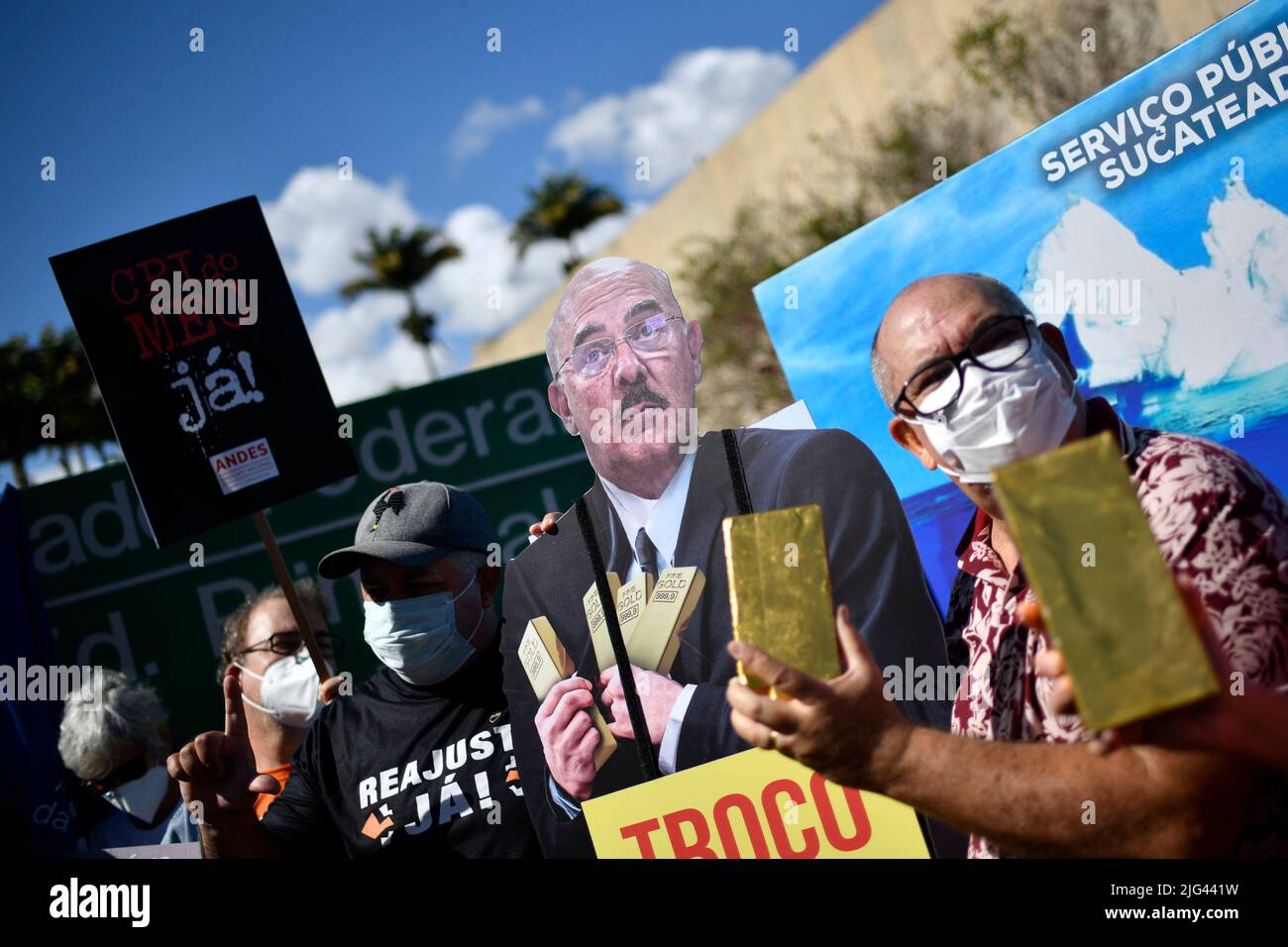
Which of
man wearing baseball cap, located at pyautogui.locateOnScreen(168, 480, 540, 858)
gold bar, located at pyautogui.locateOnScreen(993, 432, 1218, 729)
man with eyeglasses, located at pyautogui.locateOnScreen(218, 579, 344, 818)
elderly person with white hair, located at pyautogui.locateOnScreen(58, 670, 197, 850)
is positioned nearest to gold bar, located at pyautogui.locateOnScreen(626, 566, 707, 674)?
man wearing baseball cap, located at pyautogui.locateOnScreen(168, 480, 540, 858)

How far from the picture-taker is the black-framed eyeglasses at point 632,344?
9.02ft

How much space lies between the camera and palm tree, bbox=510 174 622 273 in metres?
29.7

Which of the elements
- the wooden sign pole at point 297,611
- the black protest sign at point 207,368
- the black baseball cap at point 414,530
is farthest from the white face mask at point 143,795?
the black baseball cap at point 414,530

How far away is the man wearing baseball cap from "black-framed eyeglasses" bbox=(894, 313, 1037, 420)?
1542 millimetres

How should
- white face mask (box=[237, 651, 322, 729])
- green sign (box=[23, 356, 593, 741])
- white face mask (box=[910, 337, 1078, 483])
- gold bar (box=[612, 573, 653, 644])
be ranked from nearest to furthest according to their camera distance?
1. white face mask (box=[910, 337, 1078, 483])
2. gold bar (box=[612, 573, 653, 644])
3. white face mask (box=[237, 651, 322, 729])
4. green sign (box=[23, 356, 593, 741])

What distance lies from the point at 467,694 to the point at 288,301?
1.53m

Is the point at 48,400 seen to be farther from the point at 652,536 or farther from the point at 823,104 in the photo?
the point at 652,536

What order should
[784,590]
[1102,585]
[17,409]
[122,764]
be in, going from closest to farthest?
[1102,585] → [784,590] → [122,764] → [17,409]

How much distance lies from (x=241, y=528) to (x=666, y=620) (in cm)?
447

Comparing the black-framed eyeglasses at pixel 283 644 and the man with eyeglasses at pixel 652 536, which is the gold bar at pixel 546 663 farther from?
the black-framed eyeglasses at pixel 283 644

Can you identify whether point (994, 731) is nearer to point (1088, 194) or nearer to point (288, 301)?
point (1088, 194)

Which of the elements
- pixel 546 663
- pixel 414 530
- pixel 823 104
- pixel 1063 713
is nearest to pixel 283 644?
pixel 414 530

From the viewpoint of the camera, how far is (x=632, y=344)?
2.75m

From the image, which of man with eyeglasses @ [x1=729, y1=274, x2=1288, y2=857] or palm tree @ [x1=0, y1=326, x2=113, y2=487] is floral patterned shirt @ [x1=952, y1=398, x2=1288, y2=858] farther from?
palm tree @ [x1=0, y1=326, x2=113, y2=487]
